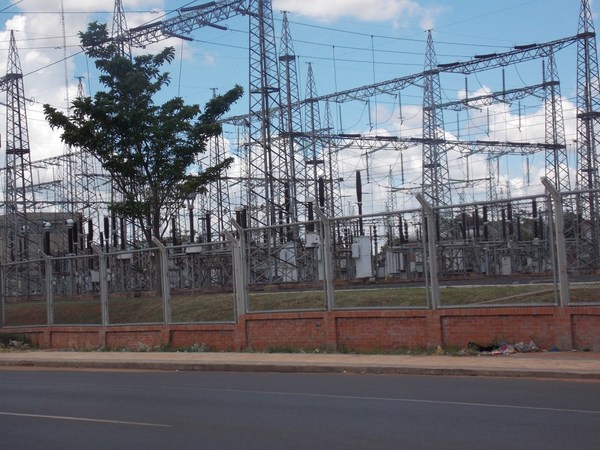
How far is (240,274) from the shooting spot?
856 inches

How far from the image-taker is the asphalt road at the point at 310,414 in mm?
9617

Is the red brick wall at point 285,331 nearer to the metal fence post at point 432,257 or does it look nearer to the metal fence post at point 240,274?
the metal fence post at point 240,274

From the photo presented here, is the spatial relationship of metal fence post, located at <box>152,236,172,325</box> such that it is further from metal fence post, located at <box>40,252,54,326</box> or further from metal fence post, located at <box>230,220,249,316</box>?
metal fence post, located at <box>40,252,54,326</box>

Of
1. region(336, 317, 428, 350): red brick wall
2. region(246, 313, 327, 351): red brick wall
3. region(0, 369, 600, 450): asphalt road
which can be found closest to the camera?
region(0, 369, 600, 450): asphalt road

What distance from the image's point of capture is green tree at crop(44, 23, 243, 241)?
2906cm

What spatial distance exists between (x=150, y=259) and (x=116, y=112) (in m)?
5.69

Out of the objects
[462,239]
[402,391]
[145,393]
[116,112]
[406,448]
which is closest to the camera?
[406,448]

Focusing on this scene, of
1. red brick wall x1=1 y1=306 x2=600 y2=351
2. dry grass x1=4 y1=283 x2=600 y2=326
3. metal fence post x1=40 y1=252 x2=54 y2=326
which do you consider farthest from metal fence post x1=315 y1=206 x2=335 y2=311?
metal fence post x1=40 y1=252 x2=54 y2=326

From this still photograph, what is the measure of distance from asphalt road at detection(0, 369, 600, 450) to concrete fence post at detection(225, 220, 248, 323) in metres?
5.01

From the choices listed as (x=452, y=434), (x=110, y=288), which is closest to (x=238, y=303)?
(x=110, y=288)

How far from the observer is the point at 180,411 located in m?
12.5

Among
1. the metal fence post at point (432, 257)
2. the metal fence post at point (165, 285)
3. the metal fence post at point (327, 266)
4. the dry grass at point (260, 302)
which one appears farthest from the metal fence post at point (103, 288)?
the metal fence post at point (432, 257)

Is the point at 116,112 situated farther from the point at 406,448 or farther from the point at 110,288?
the point at 406,448

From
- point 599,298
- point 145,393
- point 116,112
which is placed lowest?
point 145,393
